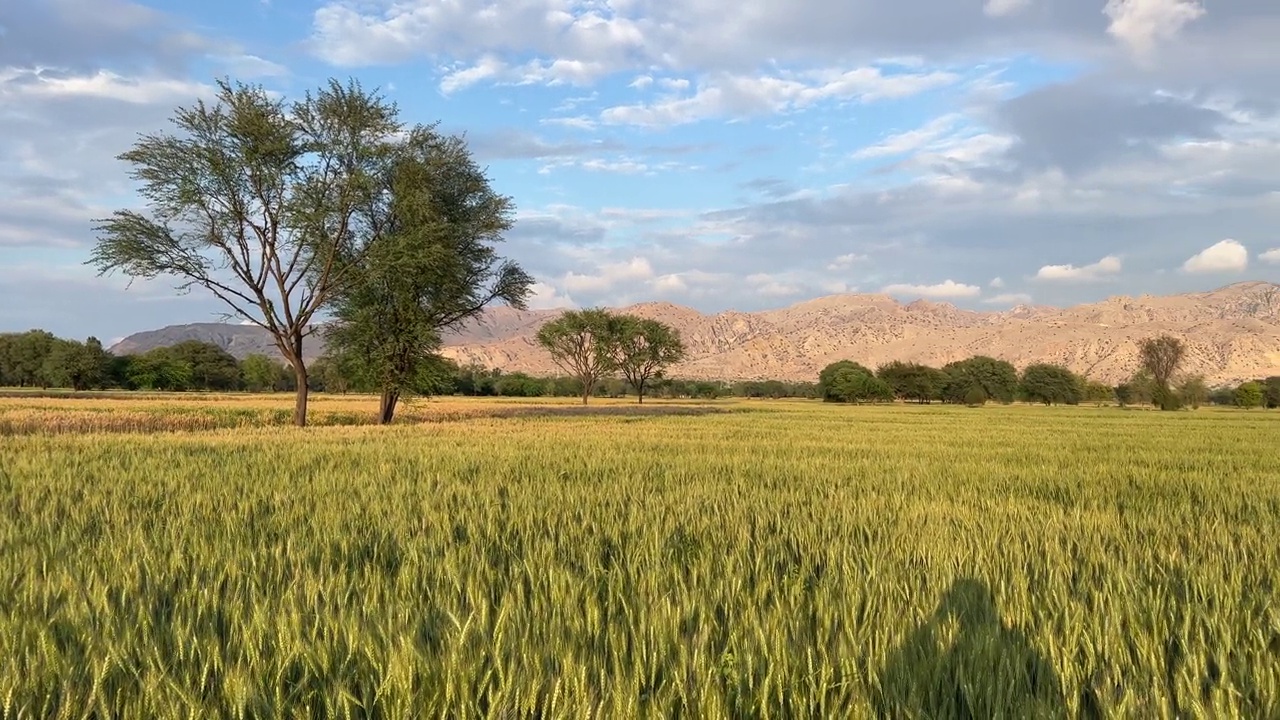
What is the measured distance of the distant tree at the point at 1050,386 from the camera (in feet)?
359

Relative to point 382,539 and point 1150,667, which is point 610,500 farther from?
point 1150,667

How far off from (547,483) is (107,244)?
2125cm

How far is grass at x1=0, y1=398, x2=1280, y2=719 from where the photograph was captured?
216 cm

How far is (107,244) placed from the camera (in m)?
21.3

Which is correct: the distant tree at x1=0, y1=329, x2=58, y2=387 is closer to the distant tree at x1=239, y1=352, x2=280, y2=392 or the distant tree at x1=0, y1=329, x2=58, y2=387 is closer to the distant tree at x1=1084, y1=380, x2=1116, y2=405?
the distant tree at x1=239, y1=352, x2=280, y2=392

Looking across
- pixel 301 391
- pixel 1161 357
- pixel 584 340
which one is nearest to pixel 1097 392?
pixel 1161 357

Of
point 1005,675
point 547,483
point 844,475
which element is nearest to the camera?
point 1005,675

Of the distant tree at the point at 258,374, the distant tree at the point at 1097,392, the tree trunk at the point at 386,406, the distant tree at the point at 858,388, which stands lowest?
the distant tree at the point at 1097,392

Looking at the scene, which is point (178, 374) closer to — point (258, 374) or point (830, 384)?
point (258, 374)

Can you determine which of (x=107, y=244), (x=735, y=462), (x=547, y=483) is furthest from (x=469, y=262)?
(x=547, y=483)

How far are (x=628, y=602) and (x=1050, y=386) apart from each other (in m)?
127

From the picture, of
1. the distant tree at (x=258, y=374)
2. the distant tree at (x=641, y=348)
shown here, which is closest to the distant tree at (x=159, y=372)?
the distant tree at (x=258, y=374)

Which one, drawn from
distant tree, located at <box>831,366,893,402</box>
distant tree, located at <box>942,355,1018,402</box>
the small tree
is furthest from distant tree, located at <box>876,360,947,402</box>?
the small tree

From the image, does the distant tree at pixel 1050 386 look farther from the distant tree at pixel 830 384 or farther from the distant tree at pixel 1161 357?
the distant tree at pixel 830 384
